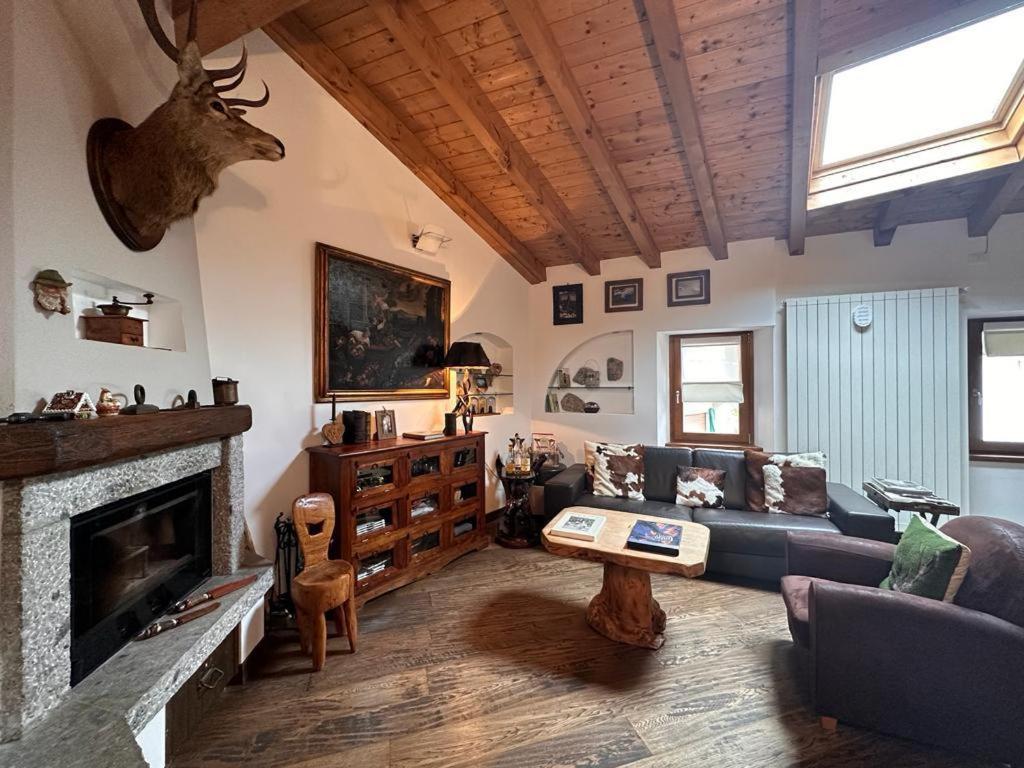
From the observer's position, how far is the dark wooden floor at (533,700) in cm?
147

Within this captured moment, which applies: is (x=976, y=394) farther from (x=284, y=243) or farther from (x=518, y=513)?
(x=284, y=243)

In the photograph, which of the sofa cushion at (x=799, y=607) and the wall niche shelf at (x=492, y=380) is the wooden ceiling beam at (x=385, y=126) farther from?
the sofa cushion at (x=799, y=607)

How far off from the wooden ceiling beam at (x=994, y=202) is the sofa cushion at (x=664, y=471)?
2811 mm

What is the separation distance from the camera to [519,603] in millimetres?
2488

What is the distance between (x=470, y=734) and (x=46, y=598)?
58.0 inches

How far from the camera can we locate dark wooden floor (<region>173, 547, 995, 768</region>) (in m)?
1.47

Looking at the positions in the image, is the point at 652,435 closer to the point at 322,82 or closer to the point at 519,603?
the point at 519,603

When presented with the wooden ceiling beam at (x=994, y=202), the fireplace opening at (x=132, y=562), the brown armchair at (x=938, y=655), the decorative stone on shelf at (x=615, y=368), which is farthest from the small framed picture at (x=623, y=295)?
the fireplace opening at (x=132, y=562)

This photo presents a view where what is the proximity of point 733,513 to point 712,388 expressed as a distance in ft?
4.93

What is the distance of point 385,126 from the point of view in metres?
2.84

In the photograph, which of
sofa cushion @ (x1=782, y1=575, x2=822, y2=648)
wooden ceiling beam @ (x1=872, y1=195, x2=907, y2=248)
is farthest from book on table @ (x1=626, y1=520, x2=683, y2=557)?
wooden ceiling beam @ (x1=872, y1=195, x2=907, y2=248)

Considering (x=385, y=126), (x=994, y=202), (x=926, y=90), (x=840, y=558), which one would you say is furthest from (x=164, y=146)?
(x=994, y=202)

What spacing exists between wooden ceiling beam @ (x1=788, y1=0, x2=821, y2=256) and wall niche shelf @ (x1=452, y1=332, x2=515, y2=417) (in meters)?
2.78

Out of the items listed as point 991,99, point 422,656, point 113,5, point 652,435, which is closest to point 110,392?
point 113,5
